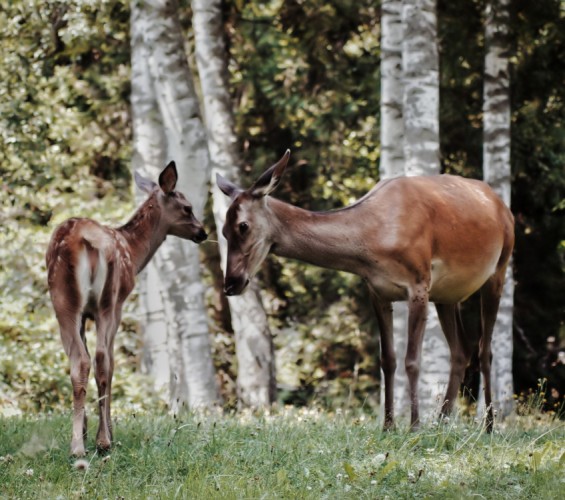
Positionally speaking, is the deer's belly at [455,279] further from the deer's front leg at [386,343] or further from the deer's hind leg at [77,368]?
the deer's hind leg at [77,368]

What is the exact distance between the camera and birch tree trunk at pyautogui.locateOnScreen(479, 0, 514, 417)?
14.4 m

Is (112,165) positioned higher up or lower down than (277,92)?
lower down

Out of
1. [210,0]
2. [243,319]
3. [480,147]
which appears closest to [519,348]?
[480,147]

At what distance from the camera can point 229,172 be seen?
16469mm

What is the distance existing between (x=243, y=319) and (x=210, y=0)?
5015mm

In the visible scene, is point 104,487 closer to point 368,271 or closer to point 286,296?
point 368,271

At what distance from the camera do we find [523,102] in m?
17.1

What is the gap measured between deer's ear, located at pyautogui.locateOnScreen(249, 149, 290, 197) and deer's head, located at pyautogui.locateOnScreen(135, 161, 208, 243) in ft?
3.64

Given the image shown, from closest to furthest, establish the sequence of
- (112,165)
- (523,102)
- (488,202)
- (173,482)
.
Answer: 1. (173,482)
2. (488,202)
3. (523,102)
4. (112,165)

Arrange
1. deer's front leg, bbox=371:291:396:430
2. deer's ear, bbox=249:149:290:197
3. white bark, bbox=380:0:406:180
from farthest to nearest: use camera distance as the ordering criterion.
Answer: white bark, bbox=380:0:406:180 < deer's front leg, bbox=371:291:396:430 < deer's ear, bbox=249:149:290:197

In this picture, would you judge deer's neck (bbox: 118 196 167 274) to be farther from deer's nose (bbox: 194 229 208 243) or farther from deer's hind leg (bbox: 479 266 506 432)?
deer's hind leg (bbox: 479 266 506 432)

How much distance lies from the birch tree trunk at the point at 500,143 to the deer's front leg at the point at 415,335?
6503 millimetres

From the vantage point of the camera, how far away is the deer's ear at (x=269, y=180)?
24.5 ft

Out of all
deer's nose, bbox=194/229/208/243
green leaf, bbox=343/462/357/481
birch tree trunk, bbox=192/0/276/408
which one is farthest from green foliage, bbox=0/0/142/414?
green leaf, bbox=343/462/357/481
